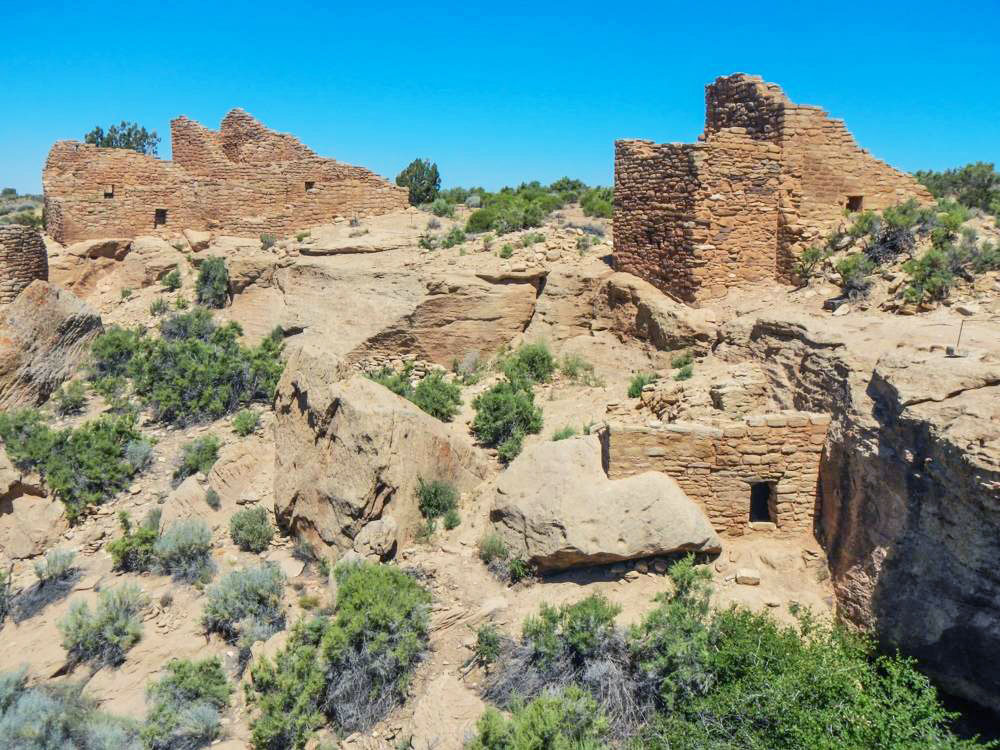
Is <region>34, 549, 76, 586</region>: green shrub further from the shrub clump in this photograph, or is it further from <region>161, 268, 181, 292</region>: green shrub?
<region>161, 268, 181, 292</region>: green shrub

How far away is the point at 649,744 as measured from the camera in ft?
19.3

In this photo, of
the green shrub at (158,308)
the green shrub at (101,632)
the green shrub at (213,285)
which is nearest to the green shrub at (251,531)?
the green shrub at (101,632)

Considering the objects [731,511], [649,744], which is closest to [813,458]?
[731,511]

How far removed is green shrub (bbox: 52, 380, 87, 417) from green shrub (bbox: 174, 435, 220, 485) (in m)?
2.93

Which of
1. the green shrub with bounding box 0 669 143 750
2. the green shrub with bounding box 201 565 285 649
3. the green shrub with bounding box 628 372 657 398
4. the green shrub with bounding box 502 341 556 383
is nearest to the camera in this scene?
the green shrub with bounding box 0 669 143 750

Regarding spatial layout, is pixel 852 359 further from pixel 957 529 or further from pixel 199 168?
pixel 199 168

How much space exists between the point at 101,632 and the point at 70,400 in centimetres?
578

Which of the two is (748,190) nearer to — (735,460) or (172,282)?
(735,460)

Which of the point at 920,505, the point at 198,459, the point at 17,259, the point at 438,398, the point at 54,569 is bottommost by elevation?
the point at 54,569

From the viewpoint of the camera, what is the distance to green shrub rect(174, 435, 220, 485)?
10.3 metres

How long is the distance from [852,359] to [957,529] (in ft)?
7.61

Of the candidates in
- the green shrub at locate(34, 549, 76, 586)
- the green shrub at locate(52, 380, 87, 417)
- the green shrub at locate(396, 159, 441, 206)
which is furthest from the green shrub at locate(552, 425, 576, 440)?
the green shrub at locate(396, 159, 441, 206)

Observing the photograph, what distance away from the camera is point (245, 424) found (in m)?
10.9

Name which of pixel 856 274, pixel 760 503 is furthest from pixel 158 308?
pixel 856 274
